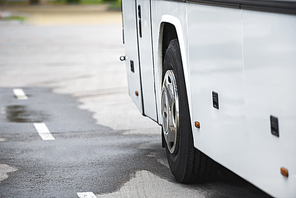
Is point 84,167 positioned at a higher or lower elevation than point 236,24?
lower

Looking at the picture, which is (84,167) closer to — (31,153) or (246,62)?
(31,153)

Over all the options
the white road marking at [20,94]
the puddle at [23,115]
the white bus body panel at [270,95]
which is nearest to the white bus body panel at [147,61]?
the white bus body panel at [270,95]

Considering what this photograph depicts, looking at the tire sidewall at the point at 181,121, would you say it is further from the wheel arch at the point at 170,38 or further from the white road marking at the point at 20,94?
the white road marking at the point at 20,94

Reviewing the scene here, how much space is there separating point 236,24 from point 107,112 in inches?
218

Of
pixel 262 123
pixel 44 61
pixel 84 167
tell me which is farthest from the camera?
pixel 44 61

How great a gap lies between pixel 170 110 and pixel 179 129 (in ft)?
0.88

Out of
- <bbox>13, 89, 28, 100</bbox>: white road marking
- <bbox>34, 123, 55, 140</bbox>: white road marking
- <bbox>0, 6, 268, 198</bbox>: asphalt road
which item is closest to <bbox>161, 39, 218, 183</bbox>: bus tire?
<bbox>0, 6, 268, 198</bbox>: asphalt road

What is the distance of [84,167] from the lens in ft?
17.9

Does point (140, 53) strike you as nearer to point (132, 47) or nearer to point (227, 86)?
point (132, 47)

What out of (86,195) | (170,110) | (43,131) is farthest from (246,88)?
(43,131)

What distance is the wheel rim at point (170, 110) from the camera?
451 cm

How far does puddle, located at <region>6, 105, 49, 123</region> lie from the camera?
7957mm

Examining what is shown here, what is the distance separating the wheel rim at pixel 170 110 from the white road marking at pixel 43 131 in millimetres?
2411

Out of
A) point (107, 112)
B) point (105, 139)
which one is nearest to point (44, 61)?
point (107, 112)
